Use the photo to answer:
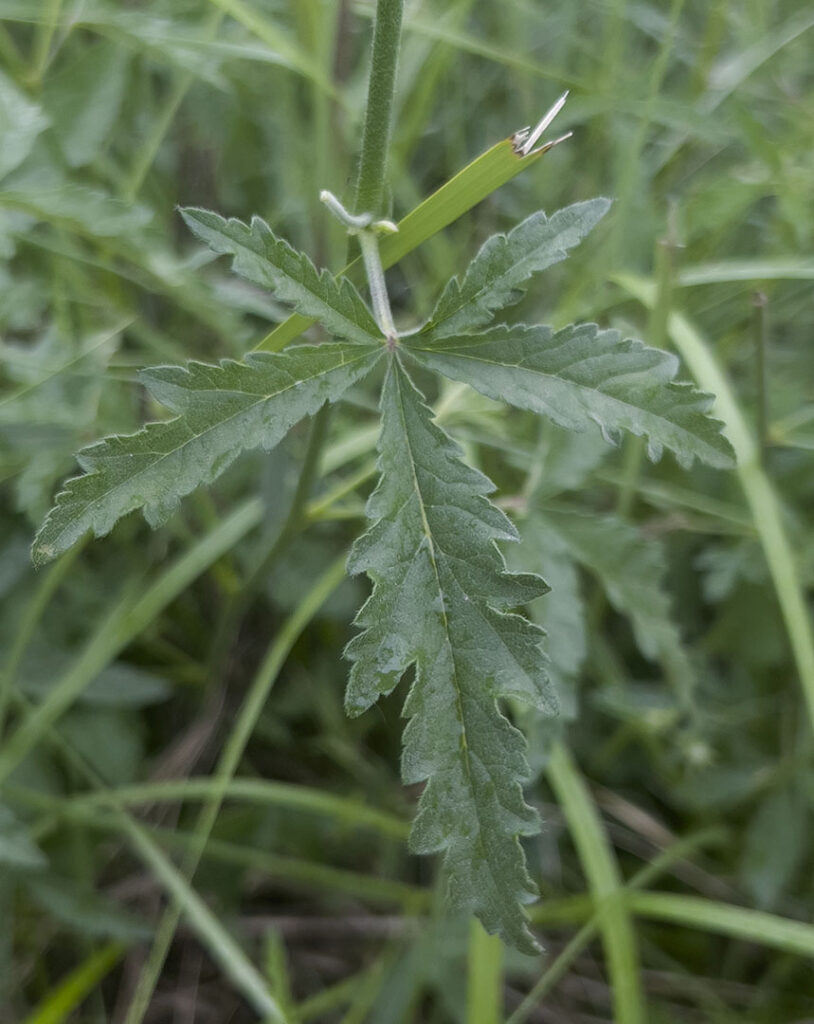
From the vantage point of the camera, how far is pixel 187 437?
0.66m

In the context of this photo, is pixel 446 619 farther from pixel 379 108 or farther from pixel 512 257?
pixel 379 108

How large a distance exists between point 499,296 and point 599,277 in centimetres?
58

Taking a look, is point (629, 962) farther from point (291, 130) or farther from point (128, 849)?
point (291, 130)

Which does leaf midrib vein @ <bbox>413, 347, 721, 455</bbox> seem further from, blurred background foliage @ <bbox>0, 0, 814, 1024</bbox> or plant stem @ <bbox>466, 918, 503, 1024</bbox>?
plant stem @ <bbox>466, 918, 503, 1024</bbox>

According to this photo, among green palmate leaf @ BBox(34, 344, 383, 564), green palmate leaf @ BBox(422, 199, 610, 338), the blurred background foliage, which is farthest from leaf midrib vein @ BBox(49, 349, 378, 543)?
the blurred background foliage

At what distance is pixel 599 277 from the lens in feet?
4.05

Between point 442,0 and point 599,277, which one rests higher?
point 442,0

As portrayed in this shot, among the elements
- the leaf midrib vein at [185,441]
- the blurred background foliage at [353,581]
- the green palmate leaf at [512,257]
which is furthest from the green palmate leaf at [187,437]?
the blurred background foliage at [353,581]

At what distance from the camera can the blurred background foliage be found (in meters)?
1.12

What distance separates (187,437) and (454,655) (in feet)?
0.81

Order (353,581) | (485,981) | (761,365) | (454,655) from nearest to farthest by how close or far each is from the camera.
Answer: (454,655), (485,981), (761,365), (353,581)

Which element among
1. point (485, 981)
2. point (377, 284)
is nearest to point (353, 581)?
point (485, 981)

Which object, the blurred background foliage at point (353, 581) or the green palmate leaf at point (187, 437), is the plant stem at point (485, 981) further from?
the green palmate leaf at point (187, 437)

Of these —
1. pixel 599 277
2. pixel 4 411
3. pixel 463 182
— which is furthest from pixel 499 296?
pixel 4 411
